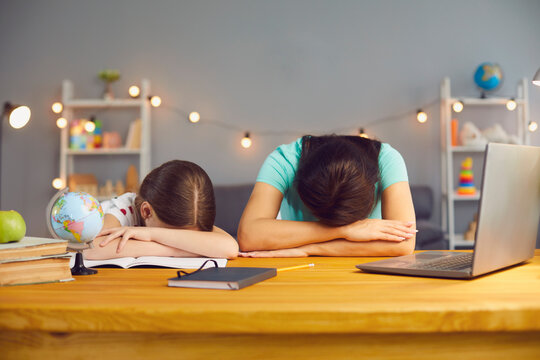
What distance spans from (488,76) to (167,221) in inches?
136

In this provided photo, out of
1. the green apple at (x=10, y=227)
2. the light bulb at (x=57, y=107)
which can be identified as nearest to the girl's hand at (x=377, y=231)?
the green apple at (x=10, y=227)

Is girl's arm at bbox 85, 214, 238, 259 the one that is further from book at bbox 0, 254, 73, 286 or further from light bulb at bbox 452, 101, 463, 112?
light bulb at bbox 452, 101, 463, 112

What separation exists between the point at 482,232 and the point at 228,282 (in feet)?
1.38

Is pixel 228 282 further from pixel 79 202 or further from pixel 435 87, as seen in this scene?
pixel 435 87

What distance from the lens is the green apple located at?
2.81ft

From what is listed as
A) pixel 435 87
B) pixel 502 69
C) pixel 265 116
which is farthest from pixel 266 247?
pixel 502 69

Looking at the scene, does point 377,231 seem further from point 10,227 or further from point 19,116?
point 19,116

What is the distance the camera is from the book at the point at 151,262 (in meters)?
Result: 1.06

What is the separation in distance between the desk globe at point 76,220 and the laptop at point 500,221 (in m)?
0.54

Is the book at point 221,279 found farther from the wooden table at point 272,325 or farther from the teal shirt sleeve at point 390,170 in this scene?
the teal shirt sleeve at point 390,170

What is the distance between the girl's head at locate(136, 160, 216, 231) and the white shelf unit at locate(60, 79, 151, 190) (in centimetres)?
264

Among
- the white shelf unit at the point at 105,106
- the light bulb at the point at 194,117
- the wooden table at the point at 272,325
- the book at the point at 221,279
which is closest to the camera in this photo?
the wooden table at the point at 272,325

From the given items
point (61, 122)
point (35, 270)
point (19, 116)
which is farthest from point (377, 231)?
point (61, 122)

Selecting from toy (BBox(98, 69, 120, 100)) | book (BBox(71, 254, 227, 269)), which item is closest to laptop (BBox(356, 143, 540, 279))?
book (BBox(71, 254, 227, 269))
